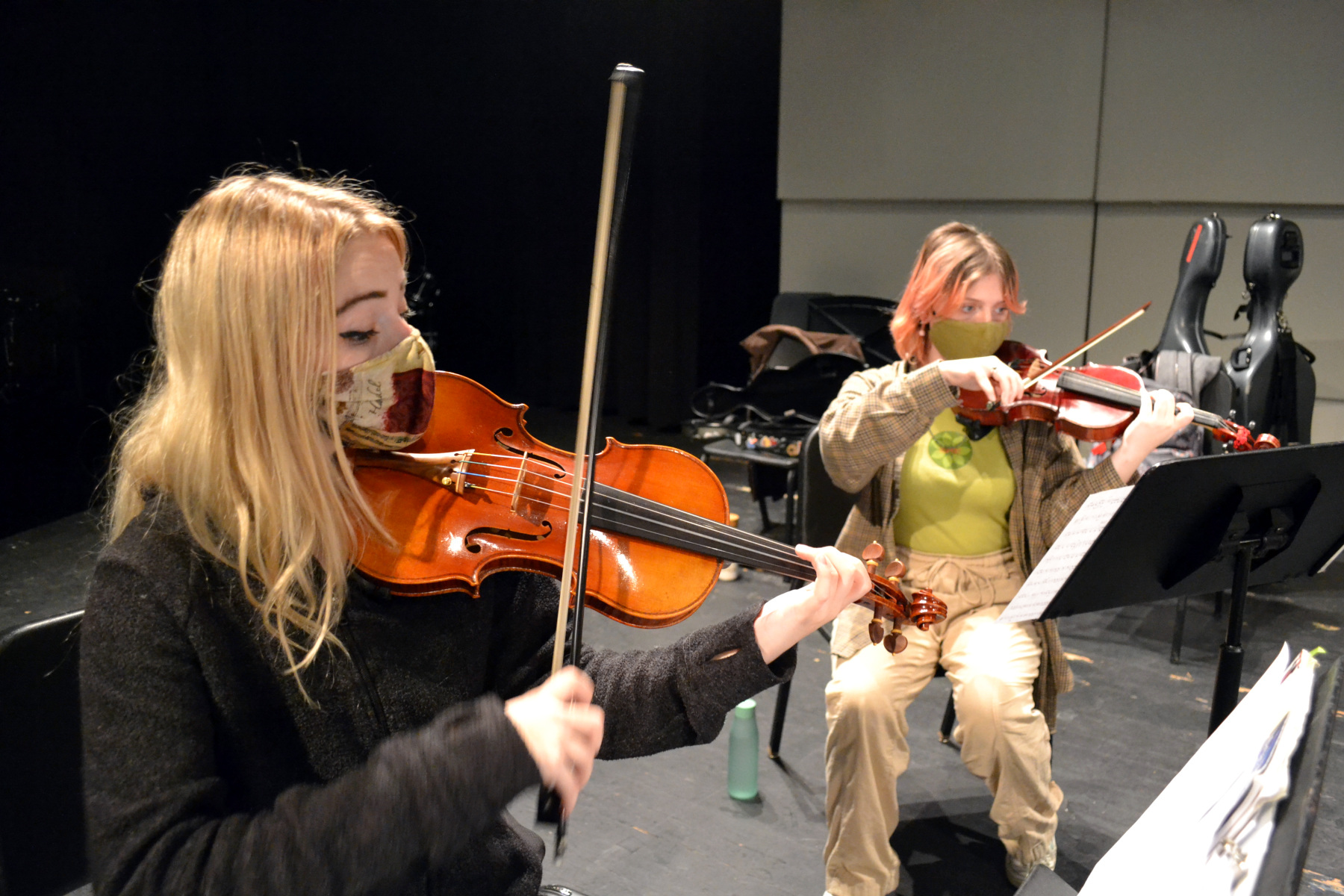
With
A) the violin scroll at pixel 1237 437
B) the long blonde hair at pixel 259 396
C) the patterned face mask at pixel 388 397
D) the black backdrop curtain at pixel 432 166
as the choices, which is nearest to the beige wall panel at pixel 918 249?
the black backdrop curtain at pixel 432 166

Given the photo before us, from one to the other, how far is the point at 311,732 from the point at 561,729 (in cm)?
28

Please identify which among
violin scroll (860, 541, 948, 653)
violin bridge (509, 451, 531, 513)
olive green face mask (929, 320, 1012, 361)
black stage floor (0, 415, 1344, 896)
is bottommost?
black stage floor (0, 415, 1344, 896)

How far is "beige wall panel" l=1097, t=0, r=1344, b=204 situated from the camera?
3730 millimetres

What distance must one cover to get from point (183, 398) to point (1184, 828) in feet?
2.92

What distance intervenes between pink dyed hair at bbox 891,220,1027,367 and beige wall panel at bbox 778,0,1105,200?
2.71 metres

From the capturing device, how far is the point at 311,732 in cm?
90

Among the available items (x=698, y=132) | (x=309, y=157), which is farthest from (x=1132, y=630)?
(x=309, y=157)

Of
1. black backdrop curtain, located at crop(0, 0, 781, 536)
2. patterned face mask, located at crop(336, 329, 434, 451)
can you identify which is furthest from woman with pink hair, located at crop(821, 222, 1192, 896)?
black backdrop curtain, located at crop(0, 0, 781, 536)

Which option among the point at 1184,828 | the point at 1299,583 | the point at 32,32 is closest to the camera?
the point at 1184,828

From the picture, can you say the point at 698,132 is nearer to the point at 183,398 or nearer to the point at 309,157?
the point at 309,157

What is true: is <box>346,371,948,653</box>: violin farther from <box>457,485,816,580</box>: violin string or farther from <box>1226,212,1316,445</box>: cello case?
<box>1226,212,1316,445</box>: cello case

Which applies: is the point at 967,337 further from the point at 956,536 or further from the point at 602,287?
the point at 602,287

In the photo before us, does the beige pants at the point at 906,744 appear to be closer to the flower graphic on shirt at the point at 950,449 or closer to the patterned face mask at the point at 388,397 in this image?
the flower graphic on shirt at the point at 950,449

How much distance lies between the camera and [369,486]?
38.6 inches
